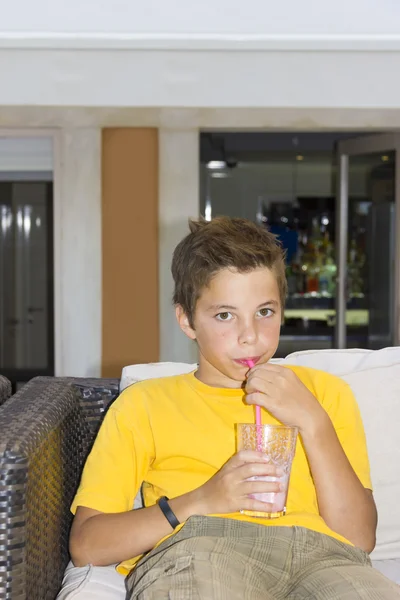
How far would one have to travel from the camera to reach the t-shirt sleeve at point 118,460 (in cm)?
134

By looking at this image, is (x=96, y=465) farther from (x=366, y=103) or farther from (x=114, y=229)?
(x=114, y=229)

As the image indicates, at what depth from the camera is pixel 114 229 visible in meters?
5.64

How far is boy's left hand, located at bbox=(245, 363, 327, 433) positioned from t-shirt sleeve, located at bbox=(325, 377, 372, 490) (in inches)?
4.1

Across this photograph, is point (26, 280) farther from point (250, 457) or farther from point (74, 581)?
point (250, 457)

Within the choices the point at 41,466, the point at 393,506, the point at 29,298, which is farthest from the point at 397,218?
the point at 41,466

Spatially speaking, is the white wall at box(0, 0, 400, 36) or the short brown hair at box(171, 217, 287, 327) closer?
the short brown hair at box(171, 217, 287, 327)

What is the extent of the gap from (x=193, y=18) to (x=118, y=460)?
10.4ft

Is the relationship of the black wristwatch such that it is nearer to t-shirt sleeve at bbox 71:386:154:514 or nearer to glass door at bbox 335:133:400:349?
t-shirt sleeve at bbox 71:386:154:514

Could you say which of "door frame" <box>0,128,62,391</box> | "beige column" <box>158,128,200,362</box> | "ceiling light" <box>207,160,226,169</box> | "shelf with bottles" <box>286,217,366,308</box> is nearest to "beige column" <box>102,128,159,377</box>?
"beige column" <box>158,128,200,362</box>

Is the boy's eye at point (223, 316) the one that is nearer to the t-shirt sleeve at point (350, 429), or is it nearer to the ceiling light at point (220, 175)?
the t-shirt sleeve at point (350, 429)

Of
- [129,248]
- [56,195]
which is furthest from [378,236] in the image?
[56,195]

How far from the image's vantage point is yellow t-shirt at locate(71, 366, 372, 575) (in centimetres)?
135

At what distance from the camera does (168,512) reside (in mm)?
1286

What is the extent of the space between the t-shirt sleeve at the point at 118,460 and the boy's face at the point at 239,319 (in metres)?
0.17
